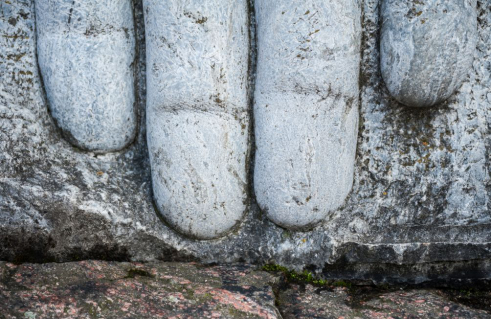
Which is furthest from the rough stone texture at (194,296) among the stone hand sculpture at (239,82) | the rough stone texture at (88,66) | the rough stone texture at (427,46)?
the rough stone texture at (427,46)

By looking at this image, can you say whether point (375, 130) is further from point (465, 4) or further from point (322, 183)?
point (465, 4)

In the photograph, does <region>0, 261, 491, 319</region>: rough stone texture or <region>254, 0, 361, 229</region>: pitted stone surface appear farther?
<region>254, 0, 361, 229</region>: pitted stone surface

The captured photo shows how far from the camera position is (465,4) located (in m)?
1.27

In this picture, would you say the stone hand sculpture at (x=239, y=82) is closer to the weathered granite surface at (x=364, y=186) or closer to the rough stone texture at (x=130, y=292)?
the weathered granite surface at (x=364, y=186)

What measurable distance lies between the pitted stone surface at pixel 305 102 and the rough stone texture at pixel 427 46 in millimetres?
94

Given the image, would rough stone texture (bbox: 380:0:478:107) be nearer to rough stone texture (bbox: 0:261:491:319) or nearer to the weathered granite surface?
the weathered granite surface

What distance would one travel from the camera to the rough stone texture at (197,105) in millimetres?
1315

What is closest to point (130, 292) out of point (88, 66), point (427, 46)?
point (88, 66)

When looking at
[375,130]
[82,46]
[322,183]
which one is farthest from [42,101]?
[375,130]

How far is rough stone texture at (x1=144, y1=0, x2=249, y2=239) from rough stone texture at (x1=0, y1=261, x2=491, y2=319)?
19 cm

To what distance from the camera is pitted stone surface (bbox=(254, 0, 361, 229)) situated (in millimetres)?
1293

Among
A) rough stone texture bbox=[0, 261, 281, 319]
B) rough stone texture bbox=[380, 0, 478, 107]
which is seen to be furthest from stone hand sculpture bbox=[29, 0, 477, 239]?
rough stone texture bbox=[0, 261, 281, 319]

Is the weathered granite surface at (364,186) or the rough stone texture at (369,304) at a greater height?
the weathered granite surface at (364,186)

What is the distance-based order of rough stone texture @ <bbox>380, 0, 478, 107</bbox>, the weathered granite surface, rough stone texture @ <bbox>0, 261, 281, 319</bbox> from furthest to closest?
the weathered granite surface
rough stone texture @ <bbox>380, 0, 478, 107</bbox>
rough stone texture @ <bbox>0, 261, 281, 319</bbox>
